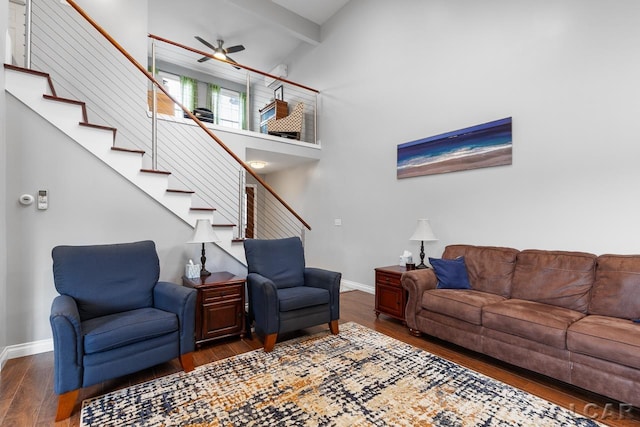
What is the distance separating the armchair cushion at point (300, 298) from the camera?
287 centimetres

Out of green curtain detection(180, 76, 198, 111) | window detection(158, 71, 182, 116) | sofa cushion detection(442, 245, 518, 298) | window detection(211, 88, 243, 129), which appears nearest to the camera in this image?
sofa cushion detection(442, 245, 518, 298)

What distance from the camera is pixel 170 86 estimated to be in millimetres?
7586

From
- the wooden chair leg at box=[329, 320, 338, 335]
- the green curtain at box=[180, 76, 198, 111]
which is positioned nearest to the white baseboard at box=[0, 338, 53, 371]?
the wooden chair leg at box=[329, 320, 338, 335]

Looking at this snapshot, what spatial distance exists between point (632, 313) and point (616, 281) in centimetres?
25

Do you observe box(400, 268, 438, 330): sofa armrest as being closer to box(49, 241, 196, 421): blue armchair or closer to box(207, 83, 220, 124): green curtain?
box(49, 241, 196, 421): blue armchair

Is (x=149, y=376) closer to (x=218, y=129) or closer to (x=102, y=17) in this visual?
(x=218, y=129)

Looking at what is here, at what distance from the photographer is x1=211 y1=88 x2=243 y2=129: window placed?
817cm

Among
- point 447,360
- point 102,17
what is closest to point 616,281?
point 447,360

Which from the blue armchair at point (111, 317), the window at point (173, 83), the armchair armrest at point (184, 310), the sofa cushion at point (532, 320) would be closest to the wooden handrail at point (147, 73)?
the blue armchair at point (111, 317)

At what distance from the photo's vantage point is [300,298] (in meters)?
2.94

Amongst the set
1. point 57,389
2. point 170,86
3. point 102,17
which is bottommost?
point 57,389

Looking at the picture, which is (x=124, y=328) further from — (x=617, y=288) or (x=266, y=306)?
(x=617, y=288)

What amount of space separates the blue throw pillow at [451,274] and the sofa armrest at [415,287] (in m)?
0.08

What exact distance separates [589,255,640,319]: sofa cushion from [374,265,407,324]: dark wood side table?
165 cm
